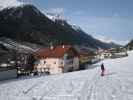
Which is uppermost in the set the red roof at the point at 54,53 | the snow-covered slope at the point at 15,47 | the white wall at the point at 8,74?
the snow-covered slope at the point at 15,47

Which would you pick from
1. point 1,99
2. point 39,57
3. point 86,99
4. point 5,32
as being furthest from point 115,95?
point 5,32

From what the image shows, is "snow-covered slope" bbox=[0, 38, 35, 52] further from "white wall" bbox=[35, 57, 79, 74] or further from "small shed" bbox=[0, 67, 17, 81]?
"small shed" bbox=[0, 67, 17, 81]

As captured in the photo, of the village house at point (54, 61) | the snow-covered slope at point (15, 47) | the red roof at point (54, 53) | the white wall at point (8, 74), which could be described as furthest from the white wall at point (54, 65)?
the snow-covered slope at point (15, 47)

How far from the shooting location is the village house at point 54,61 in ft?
208

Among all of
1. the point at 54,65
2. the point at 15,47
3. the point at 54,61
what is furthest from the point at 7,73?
the point at 15,47

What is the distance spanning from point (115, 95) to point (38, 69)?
123 ft

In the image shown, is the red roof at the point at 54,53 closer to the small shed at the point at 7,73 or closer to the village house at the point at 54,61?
the village house at the point at 54,61

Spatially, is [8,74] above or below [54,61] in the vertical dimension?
below

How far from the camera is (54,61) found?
6450 cm

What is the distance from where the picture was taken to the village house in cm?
6331

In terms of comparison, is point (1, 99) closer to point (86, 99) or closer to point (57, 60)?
point (86, 99)

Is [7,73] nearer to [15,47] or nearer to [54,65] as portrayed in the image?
[54,65]

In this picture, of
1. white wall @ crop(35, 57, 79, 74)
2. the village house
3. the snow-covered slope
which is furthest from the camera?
the snow-covered slope

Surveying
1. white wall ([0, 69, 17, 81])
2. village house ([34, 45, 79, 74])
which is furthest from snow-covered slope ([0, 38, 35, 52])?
white wall ([0, 69, 17, 81])
